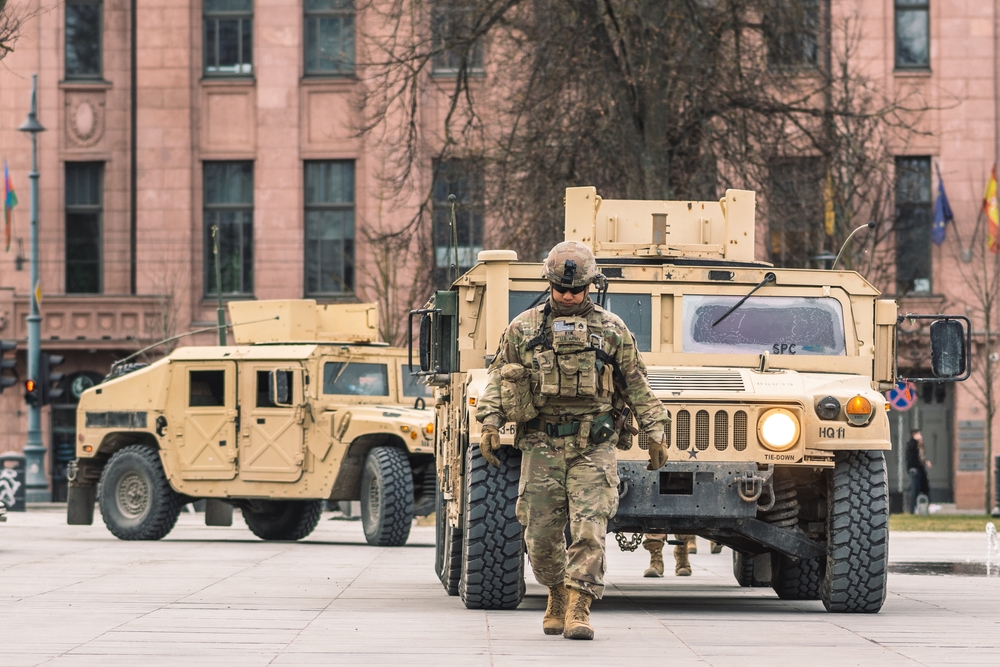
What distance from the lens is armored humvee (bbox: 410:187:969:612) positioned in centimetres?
1036

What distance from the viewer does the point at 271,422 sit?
19.6m

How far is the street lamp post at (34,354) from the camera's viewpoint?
3350 cm

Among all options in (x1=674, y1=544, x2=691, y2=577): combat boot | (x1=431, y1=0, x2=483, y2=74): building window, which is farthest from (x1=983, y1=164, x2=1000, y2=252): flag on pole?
(x1=674, y1=544, x2=691, y2=577): combat boot

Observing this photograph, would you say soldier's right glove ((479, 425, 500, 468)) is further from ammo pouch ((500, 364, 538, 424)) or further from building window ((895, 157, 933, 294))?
building window ((895, 157, 933, 294))

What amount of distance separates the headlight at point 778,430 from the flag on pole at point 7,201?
2808 centimetres

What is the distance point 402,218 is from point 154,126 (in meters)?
5.33

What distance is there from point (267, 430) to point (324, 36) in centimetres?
1916

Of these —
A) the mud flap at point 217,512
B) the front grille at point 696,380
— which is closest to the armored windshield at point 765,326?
the front grille at point 696,380

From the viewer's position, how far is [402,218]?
3662 centimetres

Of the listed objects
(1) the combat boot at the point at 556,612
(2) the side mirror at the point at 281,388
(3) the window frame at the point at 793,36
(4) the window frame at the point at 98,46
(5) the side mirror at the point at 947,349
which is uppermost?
(4) the window frame at the point at 98,46

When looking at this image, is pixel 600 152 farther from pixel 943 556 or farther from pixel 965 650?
pixel 965 650

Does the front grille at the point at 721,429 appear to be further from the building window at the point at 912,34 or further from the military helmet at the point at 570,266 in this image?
the building window at the point at 912,34

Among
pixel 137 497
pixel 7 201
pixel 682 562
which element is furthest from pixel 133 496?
pixel 7 201

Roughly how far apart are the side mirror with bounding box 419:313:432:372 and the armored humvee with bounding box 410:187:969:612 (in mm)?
12
